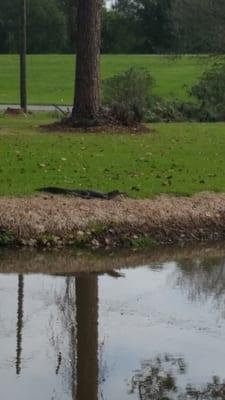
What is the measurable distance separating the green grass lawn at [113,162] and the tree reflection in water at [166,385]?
5.31 meters

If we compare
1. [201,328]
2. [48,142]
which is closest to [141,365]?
[201,328]

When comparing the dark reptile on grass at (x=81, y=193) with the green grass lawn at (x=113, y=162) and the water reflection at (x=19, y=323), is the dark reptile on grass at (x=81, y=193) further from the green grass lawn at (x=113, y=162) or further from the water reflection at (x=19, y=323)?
the water reflection at (x=19, y=323)

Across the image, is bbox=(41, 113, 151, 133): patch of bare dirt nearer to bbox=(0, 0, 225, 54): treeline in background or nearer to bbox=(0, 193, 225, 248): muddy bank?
bbox=(0, 193, 225, 248): muddy bank

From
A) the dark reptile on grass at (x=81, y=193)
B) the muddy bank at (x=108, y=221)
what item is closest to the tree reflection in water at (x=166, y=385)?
the muddy bank at (x=108, y=221)

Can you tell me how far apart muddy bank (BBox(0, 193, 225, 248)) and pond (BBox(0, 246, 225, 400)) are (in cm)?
43

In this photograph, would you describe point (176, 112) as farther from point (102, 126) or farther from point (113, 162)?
point (113, 162)

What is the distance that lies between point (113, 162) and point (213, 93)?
54.8 feet

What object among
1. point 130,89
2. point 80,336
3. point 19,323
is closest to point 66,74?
point 130,89

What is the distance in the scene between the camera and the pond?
20.6 feet

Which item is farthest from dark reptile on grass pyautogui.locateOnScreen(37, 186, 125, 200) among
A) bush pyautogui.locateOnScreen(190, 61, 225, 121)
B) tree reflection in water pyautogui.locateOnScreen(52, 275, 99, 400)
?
bush pyautogui.locateOnScreen(190, 61, 225, 121)

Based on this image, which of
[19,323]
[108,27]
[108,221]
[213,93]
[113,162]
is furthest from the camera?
[108,27]

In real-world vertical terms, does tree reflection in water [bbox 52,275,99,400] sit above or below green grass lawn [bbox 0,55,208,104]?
below

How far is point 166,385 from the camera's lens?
20.8 feet

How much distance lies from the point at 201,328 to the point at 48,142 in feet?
31.4
